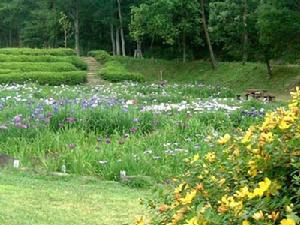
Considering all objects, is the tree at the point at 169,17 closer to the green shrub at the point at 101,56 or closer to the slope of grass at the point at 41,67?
the green shrub at the point at 101,56

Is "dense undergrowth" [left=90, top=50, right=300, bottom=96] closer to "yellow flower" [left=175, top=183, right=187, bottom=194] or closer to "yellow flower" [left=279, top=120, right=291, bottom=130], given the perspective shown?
"yellow flower" [left=175, top=183, right=187, bottom=194]

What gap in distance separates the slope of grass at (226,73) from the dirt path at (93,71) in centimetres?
170

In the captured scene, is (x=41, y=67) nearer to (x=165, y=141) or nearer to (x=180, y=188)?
(x=165, y=141)

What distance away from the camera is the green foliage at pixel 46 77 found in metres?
20.6

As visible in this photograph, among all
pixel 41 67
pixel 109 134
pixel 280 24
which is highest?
pixel 280 24

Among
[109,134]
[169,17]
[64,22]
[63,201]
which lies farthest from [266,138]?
[64,22]

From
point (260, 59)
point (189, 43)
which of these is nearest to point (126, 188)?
point (260, 59)

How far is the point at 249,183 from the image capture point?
2258 millimetres

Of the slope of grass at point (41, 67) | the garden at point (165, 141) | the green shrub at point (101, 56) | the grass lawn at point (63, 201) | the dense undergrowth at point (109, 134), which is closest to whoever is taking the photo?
the garden at point (165, 141)

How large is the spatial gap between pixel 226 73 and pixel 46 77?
348 inches

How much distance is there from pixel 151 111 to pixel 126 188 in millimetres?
3774

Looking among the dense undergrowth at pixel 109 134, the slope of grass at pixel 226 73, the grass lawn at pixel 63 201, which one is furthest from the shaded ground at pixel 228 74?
the grass lawn at pixel 63 201

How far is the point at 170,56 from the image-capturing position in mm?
35906

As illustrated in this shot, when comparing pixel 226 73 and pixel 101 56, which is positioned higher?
pixel 101 56
